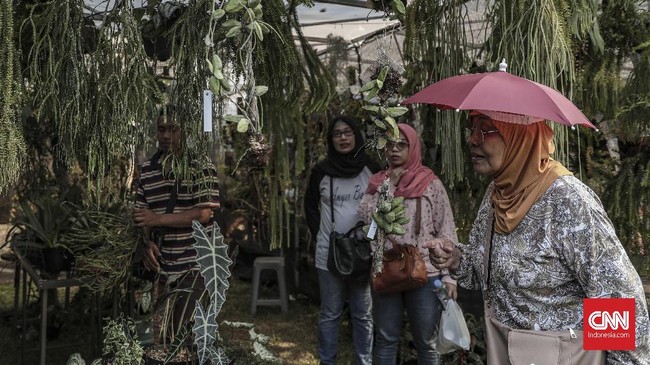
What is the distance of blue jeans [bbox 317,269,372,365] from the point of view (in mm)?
3113

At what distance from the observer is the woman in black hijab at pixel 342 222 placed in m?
3.11

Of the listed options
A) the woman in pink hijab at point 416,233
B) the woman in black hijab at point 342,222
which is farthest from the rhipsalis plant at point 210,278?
the woman in black hijab at point 342,222

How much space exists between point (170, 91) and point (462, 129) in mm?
1180

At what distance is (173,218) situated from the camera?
2.64m

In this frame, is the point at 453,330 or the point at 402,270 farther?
the point at 402,270

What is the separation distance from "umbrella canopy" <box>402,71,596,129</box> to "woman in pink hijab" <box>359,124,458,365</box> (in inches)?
41.7

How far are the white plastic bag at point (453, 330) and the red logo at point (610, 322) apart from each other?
0.75m

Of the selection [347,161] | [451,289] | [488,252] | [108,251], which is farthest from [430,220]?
[108,251]

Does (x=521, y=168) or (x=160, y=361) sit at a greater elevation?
(x=521, y=168)

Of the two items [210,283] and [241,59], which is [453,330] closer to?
[210,283]

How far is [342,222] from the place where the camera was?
311 centimetres

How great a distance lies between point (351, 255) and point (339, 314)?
0.37 meters

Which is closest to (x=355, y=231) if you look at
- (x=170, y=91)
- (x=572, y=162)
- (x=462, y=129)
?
(x=462, y=129)

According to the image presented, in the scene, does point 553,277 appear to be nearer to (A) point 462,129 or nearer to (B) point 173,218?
(A) point 462,129
